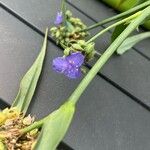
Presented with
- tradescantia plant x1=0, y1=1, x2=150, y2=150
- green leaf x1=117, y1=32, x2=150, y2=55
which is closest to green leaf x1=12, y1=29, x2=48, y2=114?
tradescantia plant x1=0, y1=1, x2=150, y2=150

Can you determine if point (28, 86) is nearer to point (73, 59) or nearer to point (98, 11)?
point (73, 59)

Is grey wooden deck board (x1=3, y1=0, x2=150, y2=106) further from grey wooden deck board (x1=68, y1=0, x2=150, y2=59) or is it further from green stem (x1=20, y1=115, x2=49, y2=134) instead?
green stem (x1=20, y1=115, x2=49, y2=134)

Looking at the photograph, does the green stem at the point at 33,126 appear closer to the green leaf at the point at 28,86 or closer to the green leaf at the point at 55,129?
the green leaf at the point at 55,129

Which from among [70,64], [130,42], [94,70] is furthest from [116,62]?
[94,70]

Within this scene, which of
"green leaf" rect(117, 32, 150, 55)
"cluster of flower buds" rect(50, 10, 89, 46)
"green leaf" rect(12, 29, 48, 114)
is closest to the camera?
"green leaf" rect(12, 29, 48, 114)

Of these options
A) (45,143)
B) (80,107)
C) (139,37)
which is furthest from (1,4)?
(45,143)

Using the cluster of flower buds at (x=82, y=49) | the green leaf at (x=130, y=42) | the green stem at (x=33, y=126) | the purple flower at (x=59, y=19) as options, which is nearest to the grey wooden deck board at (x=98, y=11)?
the green leaf at (x=130, y=42)

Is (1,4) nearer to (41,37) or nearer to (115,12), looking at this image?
(41,37)
